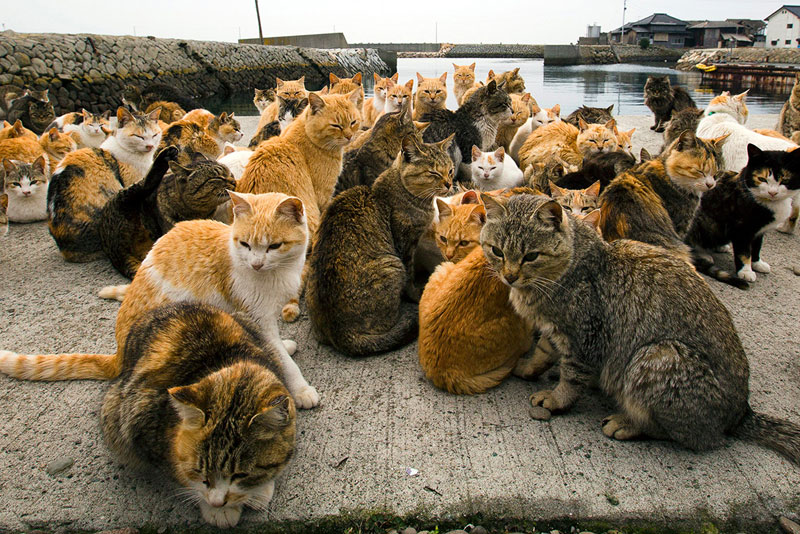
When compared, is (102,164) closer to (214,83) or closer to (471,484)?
(471,484)

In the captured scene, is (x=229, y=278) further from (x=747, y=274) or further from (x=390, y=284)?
(x=747, y=274)

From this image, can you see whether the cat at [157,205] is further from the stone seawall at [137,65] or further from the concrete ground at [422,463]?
the stone seawall at [137,65]

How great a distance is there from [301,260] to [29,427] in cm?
167

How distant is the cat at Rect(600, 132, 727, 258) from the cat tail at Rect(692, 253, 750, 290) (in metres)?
0.51

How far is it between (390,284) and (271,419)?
158cm

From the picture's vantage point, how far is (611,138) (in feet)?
17.8

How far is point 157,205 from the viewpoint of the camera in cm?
430

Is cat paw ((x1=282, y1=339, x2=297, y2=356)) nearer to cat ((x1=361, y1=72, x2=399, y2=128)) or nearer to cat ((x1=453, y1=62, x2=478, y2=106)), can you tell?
cat ((x1=361, y1=72, x2=399, y2=128))

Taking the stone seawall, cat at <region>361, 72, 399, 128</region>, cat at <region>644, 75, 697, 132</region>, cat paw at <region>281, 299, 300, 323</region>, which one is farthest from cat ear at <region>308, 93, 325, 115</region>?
the stone seawall

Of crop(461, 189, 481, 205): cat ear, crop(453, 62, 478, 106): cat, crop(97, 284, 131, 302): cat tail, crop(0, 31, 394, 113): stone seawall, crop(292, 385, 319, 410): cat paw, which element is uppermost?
crop(0, 31, 394, 113): stone seawall

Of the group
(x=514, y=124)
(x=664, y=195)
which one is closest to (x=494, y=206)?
(x=664, y=195)

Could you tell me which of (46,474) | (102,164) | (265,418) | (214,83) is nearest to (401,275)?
(265,418)

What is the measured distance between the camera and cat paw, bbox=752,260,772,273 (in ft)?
14.0

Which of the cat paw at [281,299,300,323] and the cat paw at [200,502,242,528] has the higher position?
the cat paw at [281,299,300,323]
